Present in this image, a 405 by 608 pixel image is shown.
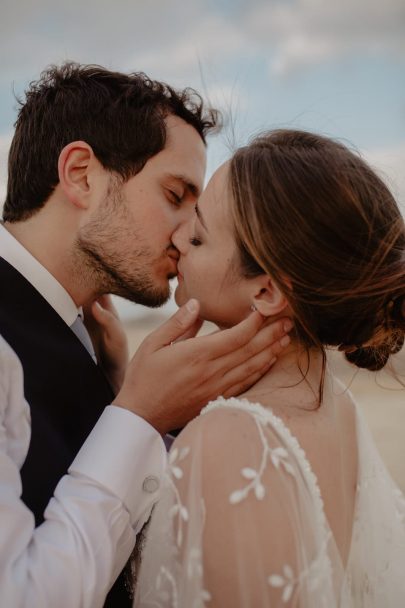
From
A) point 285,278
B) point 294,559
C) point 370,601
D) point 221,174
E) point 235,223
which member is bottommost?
point 370,601

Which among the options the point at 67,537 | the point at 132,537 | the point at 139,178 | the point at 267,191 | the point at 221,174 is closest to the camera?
the point at 67,537

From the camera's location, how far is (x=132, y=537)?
1.97m

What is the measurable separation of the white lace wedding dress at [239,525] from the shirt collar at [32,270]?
3.96 ft

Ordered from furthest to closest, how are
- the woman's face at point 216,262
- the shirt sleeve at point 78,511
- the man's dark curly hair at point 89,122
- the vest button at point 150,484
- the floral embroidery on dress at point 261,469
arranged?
the man's dark curly hair at point 89,122 → the woman's face at point 216,262 → the vest button at point 150,484 → the floral embroidery on dress at point 261,469 → the shirt sleeve at point 78,511

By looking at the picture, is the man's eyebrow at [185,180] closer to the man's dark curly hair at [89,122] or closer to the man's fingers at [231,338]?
the man's dark curly hair at [89,122]

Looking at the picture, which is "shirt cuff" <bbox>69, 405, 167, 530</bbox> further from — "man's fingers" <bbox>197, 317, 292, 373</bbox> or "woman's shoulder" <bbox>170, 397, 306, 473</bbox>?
"man's fingers" <bbox>197, 317, 292, 373</bbox>

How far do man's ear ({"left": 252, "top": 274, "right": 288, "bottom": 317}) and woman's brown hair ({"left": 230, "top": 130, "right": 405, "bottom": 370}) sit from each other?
1.2 inches

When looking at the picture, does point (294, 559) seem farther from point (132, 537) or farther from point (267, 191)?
point (267, 191)

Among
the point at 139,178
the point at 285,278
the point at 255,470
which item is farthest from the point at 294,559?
the point at 139,178

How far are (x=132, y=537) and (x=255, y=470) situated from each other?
0.47m

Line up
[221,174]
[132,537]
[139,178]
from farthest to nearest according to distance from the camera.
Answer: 1. [139,178]
2. [221,174]
3. [132,537]

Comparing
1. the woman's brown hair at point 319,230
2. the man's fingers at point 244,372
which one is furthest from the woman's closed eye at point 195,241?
the man's fingers at point 244,372

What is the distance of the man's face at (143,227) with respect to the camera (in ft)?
10.5

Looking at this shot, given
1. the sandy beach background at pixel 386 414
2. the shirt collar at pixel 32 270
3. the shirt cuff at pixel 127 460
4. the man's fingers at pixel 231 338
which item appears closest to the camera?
the shirt cuff at pixel 127 460
